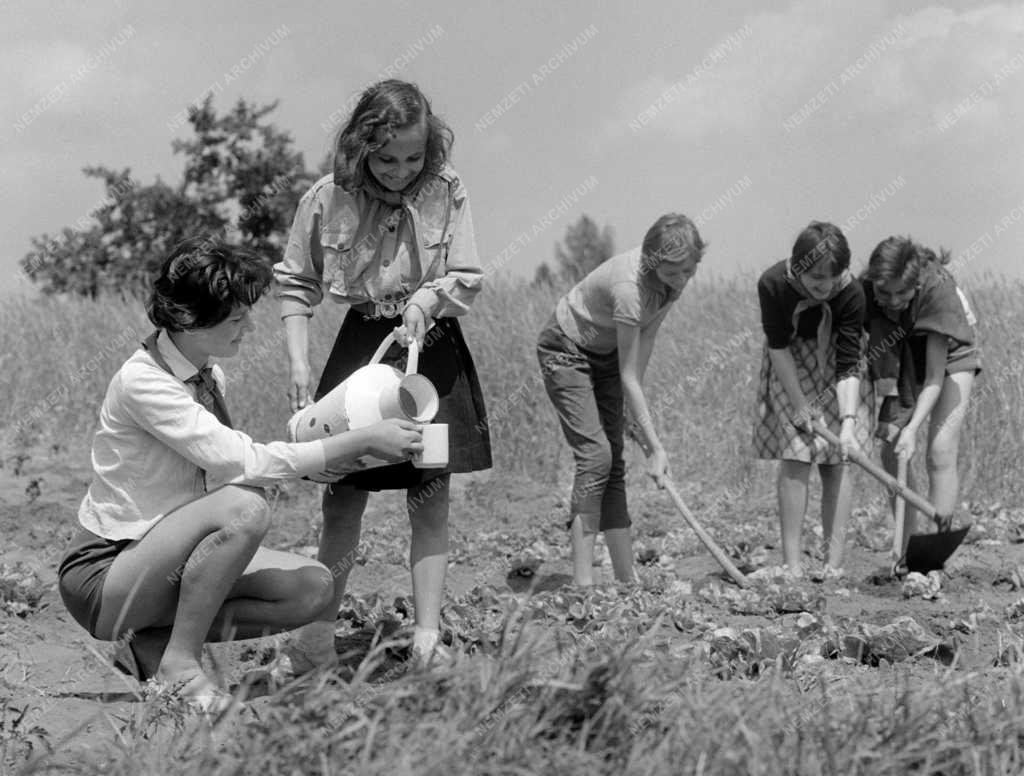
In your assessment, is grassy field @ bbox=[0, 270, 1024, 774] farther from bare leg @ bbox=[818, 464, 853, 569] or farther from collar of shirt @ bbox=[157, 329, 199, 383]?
collar of shirt @ bbox=[157, 329, 199, 383]

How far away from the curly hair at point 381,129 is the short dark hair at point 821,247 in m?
1.67

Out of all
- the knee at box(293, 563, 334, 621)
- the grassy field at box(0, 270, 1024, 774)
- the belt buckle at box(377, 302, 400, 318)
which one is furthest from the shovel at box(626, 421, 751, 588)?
→ the knee at box(293, 563, 334, 621)

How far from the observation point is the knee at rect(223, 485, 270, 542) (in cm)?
302

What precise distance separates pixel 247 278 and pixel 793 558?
2993mm

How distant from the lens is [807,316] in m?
5.11

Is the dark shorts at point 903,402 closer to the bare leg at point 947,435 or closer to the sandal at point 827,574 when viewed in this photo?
the bare leg at point 947,435

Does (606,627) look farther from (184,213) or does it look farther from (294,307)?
(184,213)

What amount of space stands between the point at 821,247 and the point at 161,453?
2655mm

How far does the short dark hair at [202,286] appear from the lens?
302 cm

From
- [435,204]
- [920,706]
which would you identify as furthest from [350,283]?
[920,706]

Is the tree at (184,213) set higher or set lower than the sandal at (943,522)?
higher

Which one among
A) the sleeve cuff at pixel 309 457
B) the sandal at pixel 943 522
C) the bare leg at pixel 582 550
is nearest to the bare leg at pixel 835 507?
the sandal at pixel 943 522

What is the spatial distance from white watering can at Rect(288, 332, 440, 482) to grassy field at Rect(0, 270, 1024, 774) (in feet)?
1.98

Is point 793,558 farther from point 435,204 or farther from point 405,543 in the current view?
point 435,204
